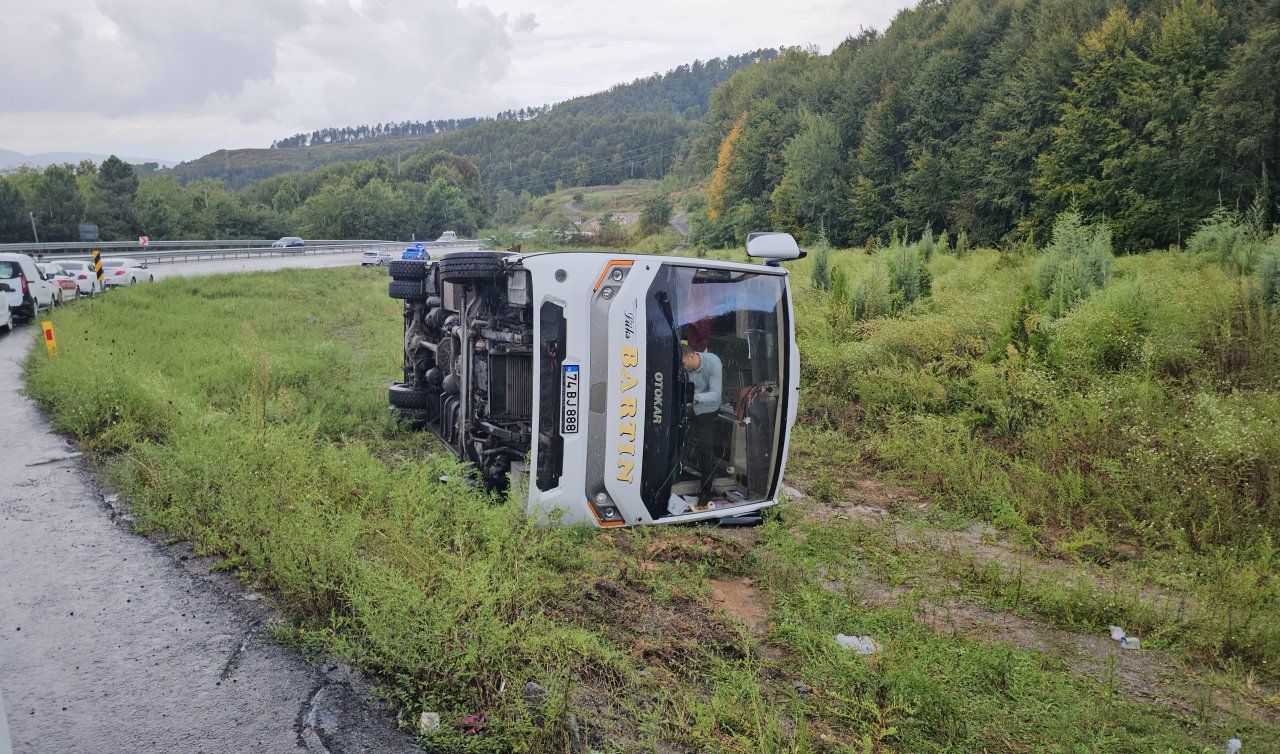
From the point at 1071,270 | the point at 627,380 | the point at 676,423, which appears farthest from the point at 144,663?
the point at 1071,270

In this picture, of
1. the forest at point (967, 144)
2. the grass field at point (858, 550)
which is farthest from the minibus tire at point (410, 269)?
the forest at point (967, 144)

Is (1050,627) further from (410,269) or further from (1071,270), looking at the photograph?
(410,269)

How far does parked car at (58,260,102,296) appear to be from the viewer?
24.4 m

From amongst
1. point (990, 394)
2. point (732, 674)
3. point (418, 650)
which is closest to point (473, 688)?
point (418, 650)

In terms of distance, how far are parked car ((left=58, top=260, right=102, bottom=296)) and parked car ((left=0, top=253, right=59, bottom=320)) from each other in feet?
13.9

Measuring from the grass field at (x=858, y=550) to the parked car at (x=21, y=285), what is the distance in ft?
33.1

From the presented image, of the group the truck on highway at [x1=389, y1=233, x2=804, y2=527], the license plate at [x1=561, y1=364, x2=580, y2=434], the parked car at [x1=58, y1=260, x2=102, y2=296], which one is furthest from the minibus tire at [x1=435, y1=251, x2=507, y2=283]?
the parked car at [x1=58, y1=260, x2=102, y2=296]

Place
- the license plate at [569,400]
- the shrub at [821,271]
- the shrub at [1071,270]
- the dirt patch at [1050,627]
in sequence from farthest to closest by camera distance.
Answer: the shrub at [821,271] → the shrub at [1071,270] → the license plate at [569,400] → the dirt patch at [1050,627]

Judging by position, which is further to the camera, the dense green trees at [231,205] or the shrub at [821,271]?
the dense green trees at [231,205]

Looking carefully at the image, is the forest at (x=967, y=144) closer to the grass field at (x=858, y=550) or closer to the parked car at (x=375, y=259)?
the grass field at (x=858, y=550)

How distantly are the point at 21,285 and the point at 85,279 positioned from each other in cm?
635

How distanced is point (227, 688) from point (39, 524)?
12.4ft

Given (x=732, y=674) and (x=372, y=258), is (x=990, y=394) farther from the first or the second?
(x=372, y=258)

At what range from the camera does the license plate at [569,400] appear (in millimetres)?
5621
